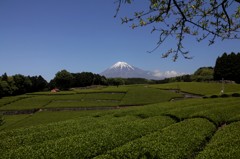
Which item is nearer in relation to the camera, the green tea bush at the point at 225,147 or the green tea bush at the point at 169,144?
the green tea bush at the point at 225,147

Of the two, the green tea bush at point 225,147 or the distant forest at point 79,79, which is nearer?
the green tea bush at point 225,147

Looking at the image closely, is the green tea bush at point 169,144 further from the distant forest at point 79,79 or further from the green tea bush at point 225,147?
the distant forest at point 79,79

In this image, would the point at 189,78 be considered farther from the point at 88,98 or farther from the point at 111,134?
the point at 111,134

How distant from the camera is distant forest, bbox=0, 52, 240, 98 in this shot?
334 feet

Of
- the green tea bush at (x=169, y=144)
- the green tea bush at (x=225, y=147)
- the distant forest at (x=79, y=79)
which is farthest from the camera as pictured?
the distant forest at (x=79, y=79)

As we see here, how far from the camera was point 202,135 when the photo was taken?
20.0 meters

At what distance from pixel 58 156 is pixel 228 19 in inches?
462

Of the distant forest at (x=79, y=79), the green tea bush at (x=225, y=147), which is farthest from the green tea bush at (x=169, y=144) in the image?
the distant forest at (x=79, y=79)

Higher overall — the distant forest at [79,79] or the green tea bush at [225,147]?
the distant forest at [79,79]

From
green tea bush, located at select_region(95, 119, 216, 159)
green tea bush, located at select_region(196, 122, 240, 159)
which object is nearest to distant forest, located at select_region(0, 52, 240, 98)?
green tea bush, located at select_region(95, 119, 216, 159)

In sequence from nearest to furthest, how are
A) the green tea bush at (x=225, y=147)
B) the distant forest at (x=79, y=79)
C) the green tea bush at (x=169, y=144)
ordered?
the green tea bush at (x=225, y=147)
the green tea bush at (x=169, y=144)
the distant forest at (x=79, y=79)

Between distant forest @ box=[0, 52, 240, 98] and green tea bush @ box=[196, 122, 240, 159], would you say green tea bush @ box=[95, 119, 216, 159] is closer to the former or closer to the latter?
green tea bush @ box=[196, 122, 240, 159]

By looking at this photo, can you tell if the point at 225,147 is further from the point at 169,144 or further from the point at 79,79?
the point at 79,79

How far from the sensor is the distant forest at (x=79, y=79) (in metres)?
102
